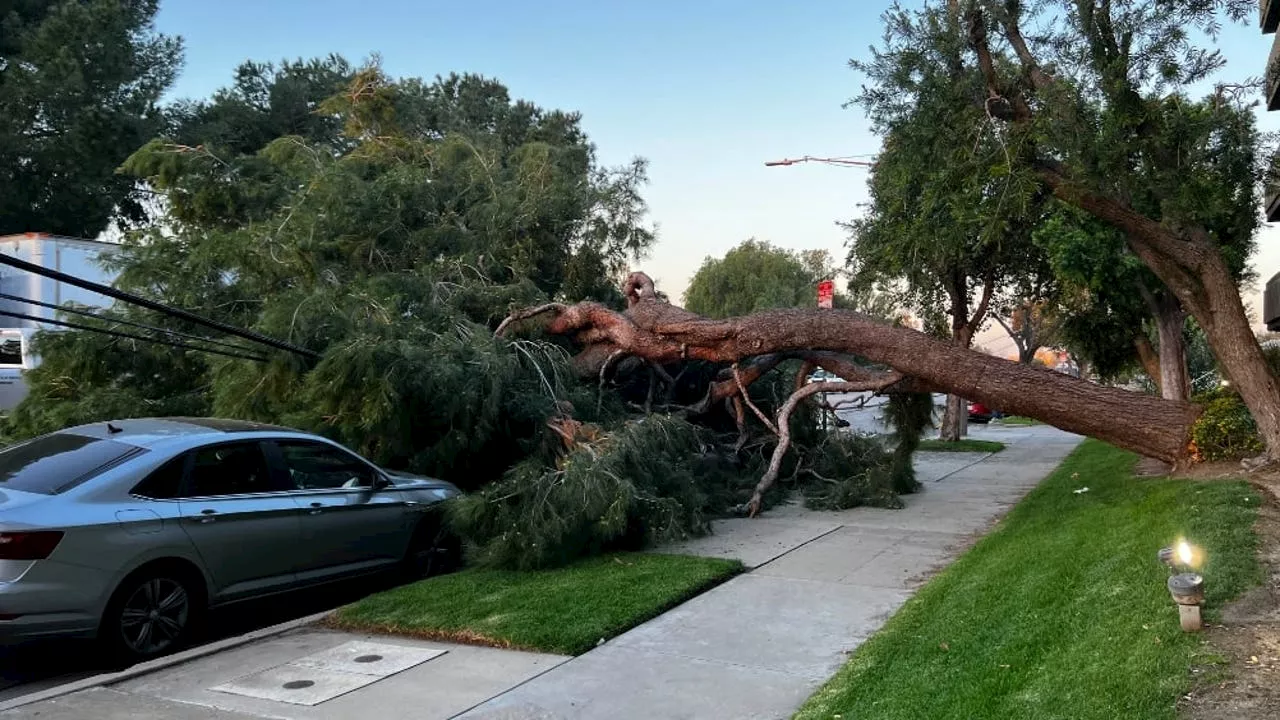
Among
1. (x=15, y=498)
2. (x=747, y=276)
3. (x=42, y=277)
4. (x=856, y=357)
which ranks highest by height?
(x=747, y=276)

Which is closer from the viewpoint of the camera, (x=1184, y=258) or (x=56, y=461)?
(x=56, y=461)

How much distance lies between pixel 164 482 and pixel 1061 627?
5.93 metres

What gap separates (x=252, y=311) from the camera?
1195cm

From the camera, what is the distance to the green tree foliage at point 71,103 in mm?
30906

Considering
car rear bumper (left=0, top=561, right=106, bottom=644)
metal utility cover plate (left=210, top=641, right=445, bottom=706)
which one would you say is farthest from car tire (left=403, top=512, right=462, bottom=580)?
car rear bumper (left=0, top=561, right=106, bottom=644)

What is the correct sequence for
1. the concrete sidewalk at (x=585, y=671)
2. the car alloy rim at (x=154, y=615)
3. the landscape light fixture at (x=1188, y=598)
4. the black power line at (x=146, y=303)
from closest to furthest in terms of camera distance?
1. the landscape light fixture at (x=1188, y=598)
2. the concrete sidewalk at (x=585, y=671)
3. the black power line at (x=146, y=303)
4. the car alloy rim at (x=154, y=615)

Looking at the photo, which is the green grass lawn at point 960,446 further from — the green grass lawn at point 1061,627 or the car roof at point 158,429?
the car roof at point 158,429

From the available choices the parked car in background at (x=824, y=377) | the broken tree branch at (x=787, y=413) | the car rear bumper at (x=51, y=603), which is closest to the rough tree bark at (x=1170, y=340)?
the parked car in background at (x=824, y=377)

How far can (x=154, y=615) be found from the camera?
668cm

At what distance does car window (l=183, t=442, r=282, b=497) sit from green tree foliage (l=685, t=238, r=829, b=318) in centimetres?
5547

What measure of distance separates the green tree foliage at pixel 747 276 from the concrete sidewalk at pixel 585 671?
5493cm

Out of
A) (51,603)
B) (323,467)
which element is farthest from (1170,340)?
(51,603)

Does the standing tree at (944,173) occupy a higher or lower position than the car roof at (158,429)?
higher

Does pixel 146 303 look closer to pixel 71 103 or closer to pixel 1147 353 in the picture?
pixel 1147 353
